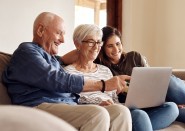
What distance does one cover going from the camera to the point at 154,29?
4.22m

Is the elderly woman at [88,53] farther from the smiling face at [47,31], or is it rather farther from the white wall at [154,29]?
the white wall at [154,29]

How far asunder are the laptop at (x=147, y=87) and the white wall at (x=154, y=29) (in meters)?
2.15

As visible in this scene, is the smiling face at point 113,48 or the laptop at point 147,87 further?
the smiling face at point 113,48

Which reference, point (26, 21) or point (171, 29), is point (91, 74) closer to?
point (26, 21)

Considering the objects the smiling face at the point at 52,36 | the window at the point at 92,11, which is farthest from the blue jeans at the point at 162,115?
the window at the point at 92,11

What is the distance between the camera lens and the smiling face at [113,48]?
2.26 metres

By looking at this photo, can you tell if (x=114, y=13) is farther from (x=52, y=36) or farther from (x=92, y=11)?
(x=52, y=36)

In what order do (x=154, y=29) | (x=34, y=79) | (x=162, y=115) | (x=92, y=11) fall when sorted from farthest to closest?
(x=92, y=11) → (x=154, y=29) → (x=162, y=115) → (x=34, y=79)

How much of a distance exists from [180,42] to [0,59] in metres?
2.72

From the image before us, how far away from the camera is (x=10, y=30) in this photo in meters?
2.98

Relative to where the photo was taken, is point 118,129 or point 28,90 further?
point 28,90

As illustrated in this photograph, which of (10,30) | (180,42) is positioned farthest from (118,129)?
(180,42)

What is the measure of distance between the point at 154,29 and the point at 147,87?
255 centimetres

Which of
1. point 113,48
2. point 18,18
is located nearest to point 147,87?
point 113,48
